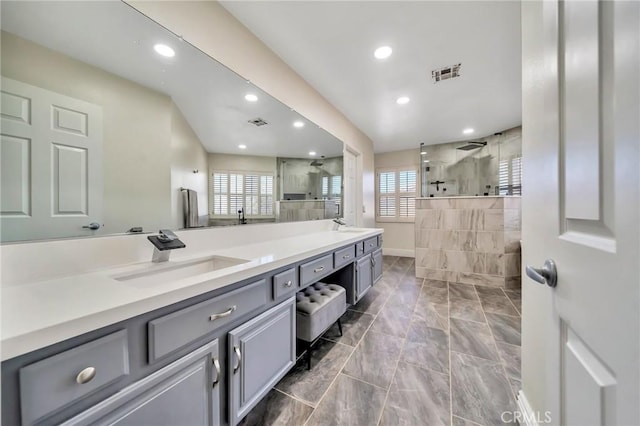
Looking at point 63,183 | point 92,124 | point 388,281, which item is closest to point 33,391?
point 63,183

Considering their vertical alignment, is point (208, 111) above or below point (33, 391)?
above

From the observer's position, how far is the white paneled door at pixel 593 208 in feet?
1.16

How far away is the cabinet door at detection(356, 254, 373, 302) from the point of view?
224 cm

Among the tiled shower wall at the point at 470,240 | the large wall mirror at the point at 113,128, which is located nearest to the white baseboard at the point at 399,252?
the tiled shower wall at the point at 470,240

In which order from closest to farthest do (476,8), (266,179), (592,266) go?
(592,266) < (476,8) < (266,179)

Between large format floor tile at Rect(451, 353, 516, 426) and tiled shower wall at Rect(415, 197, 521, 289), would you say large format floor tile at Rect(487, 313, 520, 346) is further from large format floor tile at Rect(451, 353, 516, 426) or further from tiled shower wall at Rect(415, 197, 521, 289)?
tiled shower wall at Rect(415, 197, 521, 289)

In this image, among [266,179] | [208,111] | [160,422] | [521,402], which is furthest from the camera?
[266,179]

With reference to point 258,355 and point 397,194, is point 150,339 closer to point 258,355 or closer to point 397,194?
point 258,355

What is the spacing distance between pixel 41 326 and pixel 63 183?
66cm

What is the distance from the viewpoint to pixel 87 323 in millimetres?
567

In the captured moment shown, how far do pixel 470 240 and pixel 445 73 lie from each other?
2.43 m

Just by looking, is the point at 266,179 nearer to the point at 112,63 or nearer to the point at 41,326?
the point at 112,63

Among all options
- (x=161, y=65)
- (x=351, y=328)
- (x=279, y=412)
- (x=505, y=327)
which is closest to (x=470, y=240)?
(x=505, y=327)

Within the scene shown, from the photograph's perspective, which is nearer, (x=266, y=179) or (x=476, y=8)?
(x=476, y=8)
